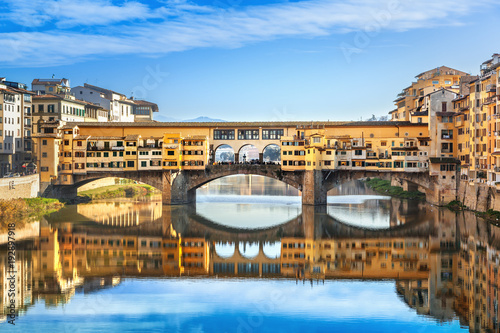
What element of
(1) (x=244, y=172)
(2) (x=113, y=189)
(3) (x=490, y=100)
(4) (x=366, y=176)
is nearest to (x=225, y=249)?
→ (1) (x=244, y=172)

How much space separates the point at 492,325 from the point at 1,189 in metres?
38.4

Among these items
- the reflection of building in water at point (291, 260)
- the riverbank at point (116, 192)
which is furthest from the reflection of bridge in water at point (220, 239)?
the riverbank at point (116, 192)

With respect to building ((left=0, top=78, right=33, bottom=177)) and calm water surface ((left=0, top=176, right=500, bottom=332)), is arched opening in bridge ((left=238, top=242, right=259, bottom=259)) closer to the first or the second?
calm water surface ((left=0, top=176, right=500, bottom=332))

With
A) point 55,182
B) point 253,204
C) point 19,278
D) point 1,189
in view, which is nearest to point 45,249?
point 19,278

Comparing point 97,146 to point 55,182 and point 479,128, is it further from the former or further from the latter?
point 479,128

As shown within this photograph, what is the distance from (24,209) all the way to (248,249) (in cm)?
2142

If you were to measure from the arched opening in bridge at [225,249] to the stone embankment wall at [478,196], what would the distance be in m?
20.8

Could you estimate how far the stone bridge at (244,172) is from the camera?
57.1 metres

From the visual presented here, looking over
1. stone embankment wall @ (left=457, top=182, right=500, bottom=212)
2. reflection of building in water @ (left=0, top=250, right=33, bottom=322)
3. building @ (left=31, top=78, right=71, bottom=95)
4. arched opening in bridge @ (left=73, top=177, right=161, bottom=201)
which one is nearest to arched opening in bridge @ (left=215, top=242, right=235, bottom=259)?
reflection of building in water @ (left=0, top=250, right=33, bottom=322)

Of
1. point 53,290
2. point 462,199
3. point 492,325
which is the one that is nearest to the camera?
point 492,325

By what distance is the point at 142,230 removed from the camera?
43469 millimetres

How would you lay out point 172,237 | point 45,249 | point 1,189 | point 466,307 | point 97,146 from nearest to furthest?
point 466,307, point 45,249, point 172,237, point 1,189, point 97,146

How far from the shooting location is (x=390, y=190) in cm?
7281

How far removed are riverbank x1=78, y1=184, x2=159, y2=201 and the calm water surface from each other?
39.1 feet
